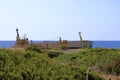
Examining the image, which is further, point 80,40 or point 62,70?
point 80,40

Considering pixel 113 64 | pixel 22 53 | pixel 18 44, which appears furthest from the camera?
pixel 18 44

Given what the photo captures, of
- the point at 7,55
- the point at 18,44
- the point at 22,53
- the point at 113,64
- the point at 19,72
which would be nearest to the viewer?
the point at 19,72

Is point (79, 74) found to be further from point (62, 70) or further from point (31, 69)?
point (31, 69)

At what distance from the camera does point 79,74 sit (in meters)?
14.0

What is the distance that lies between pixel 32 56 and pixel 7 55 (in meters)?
1.49

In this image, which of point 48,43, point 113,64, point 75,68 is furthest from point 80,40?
point 75,68

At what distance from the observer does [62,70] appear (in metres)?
13.6

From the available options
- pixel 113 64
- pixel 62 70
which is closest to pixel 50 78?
pixel 62 70

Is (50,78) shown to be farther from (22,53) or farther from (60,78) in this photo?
(22,53)

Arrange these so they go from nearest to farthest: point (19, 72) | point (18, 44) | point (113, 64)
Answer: point (19, 72), point (113, 64), point (18, 44)

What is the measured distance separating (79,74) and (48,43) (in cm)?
3237

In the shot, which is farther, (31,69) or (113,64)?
(113,64)

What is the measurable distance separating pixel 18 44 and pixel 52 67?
3048 centimetres

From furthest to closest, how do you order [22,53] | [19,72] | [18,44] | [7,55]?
[18,44]
[22,53]
[7,55]
[19,72]
